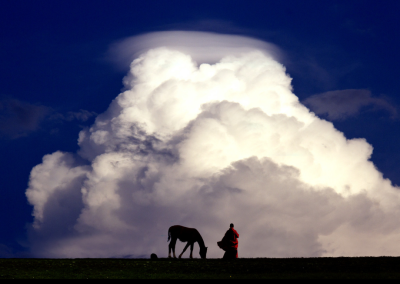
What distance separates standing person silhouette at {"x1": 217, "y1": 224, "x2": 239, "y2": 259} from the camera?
111 feet

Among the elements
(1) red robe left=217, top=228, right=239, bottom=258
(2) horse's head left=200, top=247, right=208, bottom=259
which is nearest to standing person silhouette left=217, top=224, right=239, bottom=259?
(1) red robe left=217, top=228, right=239, bottom=258

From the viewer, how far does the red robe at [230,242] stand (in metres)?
33.8

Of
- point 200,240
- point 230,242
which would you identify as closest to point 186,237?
point 200,240

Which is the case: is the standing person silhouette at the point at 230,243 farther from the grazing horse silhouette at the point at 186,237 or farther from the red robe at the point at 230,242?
the grazing horse silhouette at the point at 186,237
